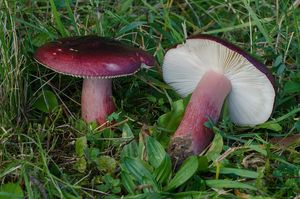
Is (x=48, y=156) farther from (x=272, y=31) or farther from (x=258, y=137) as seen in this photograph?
(x=272, y=31)

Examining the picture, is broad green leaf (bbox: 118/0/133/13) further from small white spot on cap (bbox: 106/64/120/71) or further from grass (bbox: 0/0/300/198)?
small white spot on cap (bbox: 106/64/120/71)

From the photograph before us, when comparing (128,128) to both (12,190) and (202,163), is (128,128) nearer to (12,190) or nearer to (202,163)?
(202,163)

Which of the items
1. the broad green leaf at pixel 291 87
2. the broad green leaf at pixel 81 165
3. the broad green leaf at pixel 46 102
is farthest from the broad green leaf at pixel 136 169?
the broad green leaf at pixel 291 87

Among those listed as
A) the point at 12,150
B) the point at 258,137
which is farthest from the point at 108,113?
the point at 258,137

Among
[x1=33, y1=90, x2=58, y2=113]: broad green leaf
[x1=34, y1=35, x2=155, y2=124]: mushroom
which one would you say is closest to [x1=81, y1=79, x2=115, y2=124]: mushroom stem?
[x1=34, y1=35, x2=155, y2=124]: mushroom

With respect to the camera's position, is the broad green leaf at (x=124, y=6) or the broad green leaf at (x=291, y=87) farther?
the broad green leaf at (x=124, y=6)

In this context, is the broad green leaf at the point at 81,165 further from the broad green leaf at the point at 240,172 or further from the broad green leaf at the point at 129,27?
the broad green leaf at the point at 129,27
